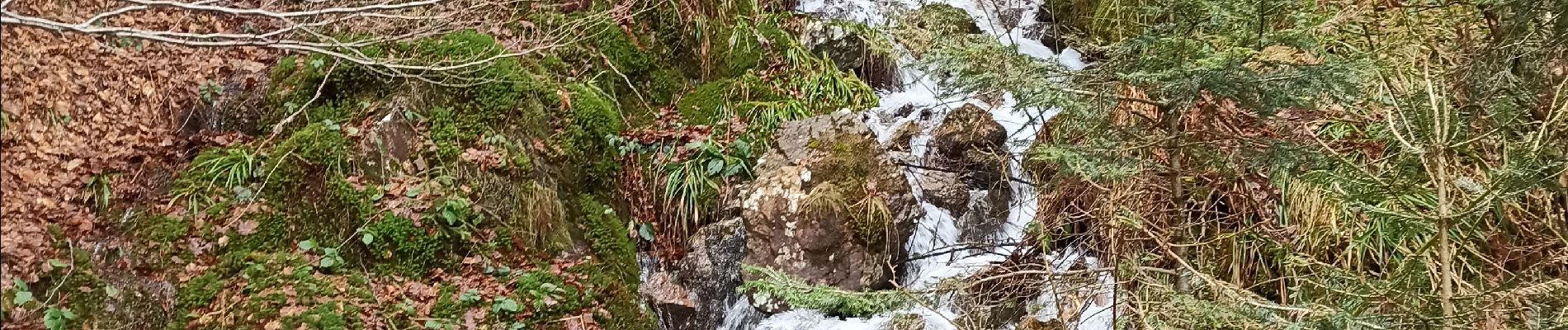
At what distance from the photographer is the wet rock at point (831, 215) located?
4141 mm

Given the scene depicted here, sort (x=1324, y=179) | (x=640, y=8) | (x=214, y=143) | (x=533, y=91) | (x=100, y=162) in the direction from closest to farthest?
(x=1324, y=179), (x=100, y=162), (x=214, y=143), (x=533, y=91), (x=640, y=8)

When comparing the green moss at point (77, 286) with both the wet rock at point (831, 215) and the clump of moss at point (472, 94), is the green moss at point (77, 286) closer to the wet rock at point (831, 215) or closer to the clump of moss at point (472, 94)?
the clump of moss at point (472, 94)

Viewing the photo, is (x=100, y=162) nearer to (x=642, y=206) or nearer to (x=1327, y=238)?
(x=642, y=206)

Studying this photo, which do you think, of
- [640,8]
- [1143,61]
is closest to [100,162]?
[640,8]

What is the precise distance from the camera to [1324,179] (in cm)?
212

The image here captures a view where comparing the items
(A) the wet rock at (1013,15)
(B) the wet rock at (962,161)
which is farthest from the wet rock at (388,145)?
(A) the wet rock at (1013,15)

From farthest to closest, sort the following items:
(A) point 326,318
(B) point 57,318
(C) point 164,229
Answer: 1. (C) point 164,229
2. (A) point 326,318
3. (B) point 57,318

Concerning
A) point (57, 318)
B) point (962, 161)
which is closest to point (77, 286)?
point (57, 318)

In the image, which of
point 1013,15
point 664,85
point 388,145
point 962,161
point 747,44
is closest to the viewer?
point 388,145

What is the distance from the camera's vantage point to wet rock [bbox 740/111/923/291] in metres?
4.14

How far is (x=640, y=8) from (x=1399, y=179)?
433cm

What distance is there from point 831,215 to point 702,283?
2.50 ft

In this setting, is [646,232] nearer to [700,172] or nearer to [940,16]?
[700,172]

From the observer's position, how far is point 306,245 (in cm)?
370
